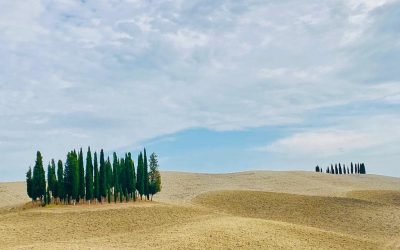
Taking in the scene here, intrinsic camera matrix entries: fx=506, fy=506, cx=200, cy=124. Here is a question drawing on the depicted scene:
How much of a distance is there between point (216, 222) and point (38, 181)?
32.0 metres

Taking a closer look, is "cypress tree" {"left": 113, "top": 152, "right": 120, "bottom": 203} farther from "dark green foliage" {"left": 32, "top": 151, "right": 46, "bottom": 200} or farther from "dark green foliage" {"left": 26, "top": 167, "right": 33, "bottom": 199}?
"dark green foliage" {"left": 26, "top": 167, "right": 33, "bottom": 199}

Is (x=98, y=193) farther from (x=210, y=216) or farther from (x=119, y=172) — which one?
(x=210, y=216)

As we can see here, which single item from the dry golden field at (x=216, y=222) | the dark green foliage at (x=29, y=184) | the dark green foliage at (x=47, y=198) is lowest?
the dry golden field at (x=216, y=222)

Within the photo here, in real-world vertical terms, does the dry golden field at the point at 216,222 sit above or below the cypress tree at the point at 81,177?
below

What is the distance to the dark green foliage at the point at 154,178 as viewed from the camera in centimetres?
7888

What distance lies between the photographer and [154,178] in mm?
80000

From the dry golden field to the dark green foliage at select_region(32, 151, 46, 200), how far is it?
3.31m

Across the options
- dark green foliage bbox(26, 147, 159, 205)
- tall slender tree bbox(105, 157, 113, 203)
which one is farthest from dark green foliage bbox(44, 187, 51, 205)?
tall slender tree bbox(105, 157, 113, 203)

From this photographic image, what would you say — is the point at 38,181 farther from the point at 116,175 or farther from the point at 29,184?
the point at 116,175

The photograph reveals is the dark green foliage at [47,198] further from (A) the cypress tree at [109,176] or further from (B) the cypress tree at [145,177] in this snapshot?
(B) the cypress tree at [145,177]

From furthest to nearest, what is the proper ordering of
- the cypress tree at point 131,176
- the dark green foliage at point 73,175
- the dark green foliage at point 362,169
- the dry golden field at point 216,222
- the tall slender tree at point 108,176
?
the dark green foliage at point 362,169 < the cypress tree at point 131,176 < the tall slender tree at point 108,176 < the dark green foliage at point 73,175 < the dry golden field at point 216,222

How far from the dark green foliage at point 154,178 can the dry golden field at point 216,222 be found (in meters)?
3.95

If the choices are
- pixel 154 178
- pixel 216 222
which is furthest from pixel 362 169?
pixel 216 222

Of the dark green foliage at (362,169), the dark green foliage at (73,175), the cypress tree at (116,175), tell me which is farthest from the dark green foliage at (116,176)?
the dark green foliage at (362,169)
